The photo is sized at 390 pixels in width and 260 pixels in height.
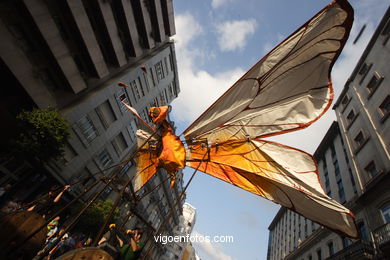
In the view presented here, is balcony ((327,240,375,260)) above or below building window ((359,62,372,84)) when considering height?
below

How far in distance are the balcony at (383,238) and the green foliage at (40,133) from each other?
1980 centimetres

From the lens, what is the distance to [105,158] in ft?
67.8

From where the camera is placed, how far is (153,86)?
28609mm

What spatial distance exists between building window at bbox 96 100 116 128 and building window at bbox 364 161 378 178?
22.6 meters

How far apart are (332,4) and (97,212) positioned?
688 inches

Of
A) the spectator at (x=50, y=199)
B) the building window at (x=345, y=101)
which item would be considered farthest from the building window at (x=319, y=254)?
the spectator at (x=50, y=199)

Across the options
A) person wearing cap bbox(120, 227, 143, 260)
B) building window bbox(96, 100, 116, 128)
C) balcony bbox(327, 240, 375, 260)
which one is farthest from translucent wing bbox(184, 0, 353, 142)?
building window bbox(96, 100, 116, 128)

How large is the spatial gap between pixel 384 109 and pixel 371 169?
15.8ft

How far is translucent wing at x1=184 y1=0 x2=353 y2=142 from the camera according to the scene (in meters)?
3.18

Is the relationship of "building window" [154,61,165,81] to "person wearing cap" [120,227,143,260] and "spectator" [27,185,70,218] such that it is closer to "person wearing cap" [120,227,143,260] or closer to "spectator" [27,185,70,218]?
"spectator" [27,185,70,218]

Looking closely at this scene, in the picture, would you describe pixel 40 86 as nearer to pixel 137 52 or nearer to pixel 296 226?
pixel 137 52

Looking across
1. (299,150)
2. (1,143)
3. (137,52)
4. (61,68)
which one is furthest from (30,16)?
(299,150)

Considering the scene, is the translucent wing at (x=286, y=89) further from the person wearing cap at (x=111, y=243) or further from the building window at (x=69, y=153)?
the building window at (x=69, y=153)

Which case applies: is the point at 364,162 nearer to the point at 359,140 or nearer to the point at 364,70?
the point at 359,140
